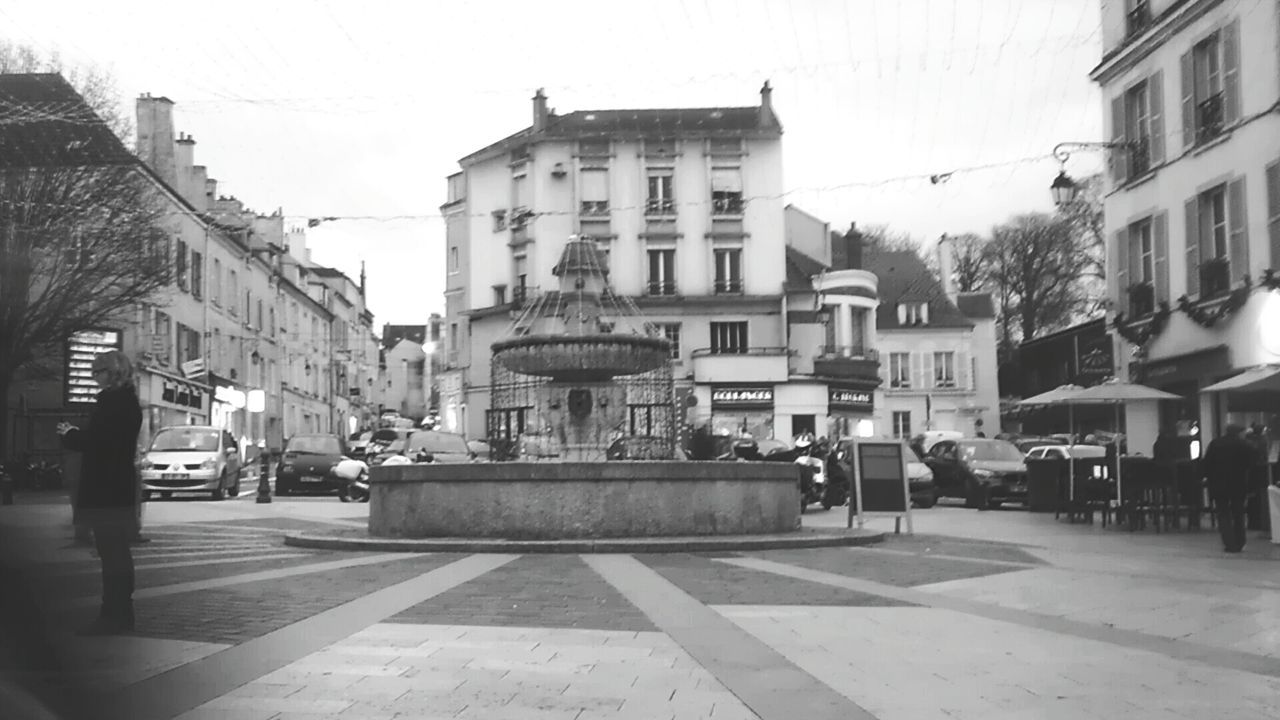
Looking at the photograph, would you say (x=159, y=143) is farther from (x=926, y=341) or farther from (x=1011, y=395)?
(x=1011, y=395)

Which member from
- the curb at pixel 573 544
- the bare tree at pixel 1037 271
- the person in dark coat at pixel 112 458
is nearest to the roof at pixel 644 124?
the bare tree at pixel 1037 271

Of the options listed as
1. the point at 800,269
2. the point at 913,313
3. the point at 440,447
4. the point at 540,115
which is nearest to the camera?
the point at 440,447

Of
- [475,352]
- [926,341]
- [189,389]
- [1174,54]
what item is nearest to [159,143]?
[189,389]

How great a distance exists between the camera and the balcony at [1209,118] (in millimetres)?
24712

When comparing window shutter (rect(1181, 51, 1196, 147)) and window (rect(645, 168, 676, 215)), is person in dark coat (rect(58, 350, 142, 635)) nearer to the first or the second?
window shutter (rect(1181, 51, 1196, 147))

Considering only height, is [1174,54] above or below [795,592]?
above

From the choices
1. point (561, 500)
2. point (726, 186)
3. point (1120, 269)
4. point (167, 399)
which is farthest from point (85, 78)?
point (726, 186)

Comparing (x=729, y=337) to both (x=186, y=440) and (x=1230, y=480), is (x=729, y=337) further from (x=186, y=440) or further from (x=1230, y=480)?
(x=1230, y=480)

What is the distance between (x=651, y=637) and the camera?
7559 millimetres

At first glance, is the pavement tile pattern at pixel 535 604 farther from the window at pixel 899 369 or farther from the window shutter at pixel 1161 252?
the window at pixel 899 369

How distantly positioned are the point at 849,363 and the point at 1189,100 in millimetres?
33801

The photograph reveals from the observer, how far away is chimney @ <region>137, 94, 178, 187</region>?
47.4 m

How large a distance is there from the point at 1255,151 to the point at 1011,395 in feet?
165

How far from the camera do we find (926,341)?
71688mm
